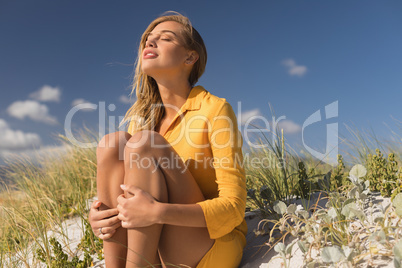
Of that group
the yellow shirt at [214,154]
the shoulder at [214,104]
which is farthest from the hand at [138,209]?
the shoulder at [214,104]

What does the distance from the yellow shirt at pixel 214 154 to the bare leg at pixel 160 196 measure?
5.2 inches

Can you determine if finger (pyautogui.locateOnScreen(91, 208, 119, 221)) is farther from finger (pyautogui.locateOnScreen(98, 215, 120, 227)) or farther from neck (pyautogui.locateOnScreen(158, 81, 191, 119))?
neck (pyautogui.locateOnScreen(158, 81, 191, 119))

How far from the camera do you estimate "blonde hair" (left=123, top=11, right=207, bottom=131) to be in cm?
265

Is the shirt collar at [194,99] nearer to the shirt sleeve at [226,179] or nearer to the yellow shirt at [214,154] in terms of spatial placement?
the yellow shirt at [214,154]

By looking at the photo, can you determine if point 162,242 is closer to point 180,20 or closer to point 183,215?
point 183,215

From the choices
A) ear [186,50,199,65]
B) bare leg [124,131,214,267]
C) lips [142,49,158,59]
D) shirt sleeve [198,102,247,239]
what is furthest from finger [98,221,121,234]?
ear [186,50,199,65]

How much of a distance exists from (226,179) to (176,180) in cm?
32

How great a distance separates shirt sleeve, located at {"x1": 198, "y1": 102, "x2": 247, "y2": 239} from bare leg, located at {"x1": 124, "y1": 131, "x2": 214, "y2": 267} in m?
0.13

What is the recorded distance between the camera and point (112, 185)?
7.09 feet

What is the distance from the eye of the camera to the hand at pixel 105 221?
207 cm

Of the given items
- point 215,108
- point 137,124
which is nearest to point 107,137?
point 137,124

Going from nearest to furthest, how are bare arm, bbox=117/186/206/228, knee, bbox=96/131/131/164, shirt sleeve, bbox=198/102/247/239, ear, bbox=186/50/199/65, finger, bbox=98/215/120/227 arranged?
bare arm, bbox=117/186/206/228 < shirt sleeve, bbox=198/102/247/239 < finger, bbox=98/215/120/227 < knee, bbox=96/131/131/164 < ear, bbox=186/50/199/65

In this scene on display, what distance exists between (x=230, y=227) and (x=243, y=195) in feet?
0.70

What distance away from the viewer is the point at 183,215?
6.07ft
